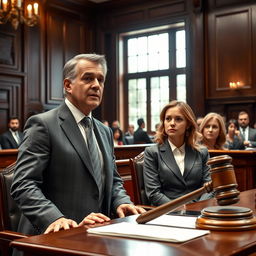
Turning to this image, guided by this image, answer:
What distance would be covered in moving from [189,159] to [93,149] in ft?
3.56

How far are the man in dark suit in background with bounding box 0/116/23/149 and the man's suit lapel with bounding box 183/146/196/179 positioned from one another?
659 cm

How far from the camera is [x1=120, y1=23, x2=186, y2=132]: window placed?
39.8ft

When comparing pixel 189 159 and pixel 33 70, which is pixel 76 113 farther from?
pixel 33 70

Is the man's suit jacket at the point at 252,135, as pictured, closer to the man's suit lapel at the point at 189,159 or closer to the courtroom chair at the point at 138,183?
the man's suit lapel at the point at 189,159

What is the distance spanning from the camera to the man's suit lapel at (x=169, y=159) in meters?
3.06

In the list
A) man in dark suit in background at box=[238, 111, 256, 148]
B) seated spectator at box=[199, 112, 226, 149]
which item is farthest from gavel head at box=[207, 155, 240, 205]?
man in dark suit in background at box=[238, 111, 256, 148]

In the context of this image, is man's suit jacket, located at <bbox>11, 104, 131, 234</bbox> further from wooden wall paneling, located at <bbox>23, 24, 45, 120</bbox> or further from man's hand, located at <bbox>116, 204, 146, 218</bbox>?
wooden wall paneling, located at <bbox>23, 24, 45, 120</bbox>

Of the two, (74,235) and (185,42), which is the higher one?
(185,42)

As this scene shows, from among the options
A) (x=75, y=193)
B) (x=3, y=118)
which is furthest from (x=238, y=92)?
(x=75, y=193)

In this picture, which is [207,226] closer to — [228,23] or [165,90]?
[228,23]

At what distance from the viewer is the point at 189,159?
124 inches

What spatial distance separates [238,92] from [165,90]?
2411mm

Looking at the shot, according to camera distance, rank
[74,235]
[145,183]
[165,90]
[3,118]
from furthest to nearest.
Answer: [165,90]
[3,118]
[145,183]
[74,235]

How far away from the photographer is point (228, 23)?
35.7 feet
